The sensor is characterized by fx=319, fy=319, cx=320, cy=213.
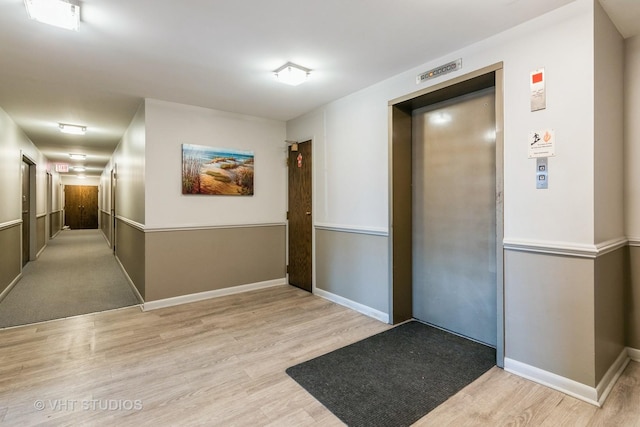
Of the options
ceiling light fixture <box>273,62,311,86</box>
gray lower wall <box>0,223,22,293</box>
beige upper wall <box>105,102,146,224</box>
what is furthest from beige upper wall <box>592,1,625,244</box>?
gray lower wall <box>0,223,22,293</box>

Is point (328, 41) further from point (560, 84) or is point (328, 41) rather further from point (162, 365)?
point (162, 365)

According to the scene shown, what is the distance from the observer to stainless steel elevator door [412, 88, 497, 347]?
2707 millimetres

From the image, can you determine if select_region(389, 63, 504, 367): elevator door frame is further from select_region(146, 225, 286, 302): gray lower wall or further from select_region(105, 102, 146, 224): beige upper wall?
select_region(105, 102, 146, 224): beige upper wall

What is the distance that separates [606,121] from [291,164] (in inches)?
136

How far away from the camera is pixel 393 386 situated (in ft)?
7.06

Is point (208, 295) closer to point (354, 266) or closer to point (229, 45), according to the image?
point (354, 266)

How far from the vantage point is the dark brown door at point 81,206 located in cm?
1377

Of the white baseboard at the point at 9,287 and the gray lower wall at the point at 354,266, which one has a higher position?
the gray lower wall at the point at 354,266

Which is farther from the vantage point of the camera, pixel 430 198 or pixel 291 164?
pixel 291 164

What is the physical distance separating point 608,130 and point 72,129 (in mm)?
6521

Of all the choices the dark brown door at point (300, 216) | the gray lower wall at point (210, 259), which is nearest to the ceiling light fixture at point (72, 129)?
the gray lower wall at point (210, 259)

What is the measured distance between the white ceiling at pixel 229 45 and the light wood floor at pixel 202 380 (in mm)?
2422

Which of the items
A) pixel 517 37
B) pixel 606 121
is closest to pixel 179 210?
pixel 517 37

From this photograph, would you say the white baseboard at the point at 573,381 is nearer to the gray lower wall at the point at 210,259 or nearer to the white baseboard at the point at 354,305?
the white baseboard at the point at 354,305
